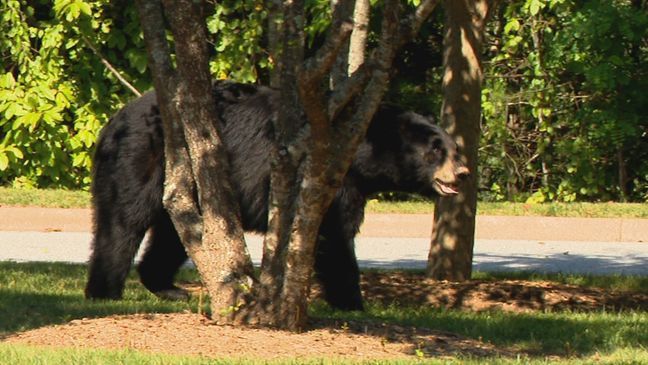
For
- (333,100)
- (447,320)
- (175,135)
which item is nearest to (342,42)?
(333,100)

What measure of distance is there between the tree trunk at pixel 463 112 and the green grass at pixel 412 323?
831 mm

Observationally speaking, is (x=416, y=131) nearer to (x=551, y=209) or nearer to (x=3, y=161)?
(x=551, y=209)

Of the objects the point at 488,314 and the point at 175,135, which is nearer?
the point at 175,135

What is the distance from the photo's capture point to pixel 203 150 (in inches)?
277

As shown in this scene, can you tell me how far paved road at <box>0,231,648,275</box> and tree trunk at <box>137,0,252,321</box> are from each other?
4685 mm

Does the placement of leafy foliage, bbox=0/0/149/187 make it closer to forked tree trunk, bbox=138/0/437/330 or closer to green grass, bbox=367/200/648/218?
green grass, bbox=367/200/648/218

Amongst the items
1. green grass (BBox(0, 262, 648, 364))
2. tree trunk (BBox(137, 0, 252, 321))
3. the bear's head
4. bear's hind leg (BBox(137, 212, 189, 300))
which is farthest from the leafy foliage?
tree trunk (BBox(137, 0, 252, 321))

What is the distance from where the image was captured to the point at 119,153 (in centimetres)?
857

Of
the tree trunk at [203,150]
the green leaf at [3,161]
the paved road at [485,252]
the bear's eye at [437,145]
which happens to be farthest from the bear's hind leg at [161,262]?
the green leaf at [3,161]

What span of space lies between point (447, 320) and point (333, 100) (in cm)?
206

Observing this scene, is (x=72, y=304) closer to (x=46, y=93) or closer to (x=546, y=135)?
(x=46, y=93)

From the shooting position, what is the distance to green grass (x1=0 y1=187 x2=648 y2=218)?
45.7 ft

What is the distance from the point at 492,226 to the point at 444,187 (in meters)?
4.92

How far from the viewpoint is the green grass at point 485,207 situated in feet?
45.7
